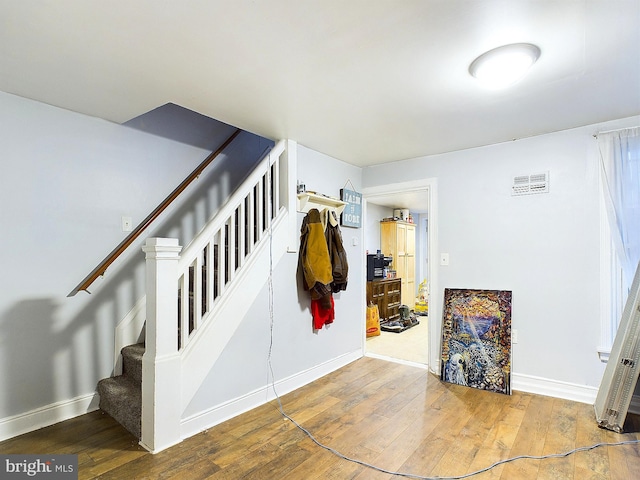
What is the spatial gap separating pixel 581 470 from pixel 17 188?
382cm

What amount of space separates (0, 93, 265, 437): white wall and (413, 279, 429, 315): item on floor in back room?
19.0ft

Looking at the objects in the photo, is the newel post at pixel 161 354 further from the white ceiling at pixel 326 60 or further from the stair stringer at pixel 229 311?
the white ceiling at pixel 326 60

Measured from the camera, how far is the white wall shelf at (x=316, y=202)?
3133 mm

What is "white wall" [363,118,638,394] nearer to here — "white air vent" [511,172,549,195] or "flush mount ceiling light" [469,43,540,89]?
"white air vent" [511,172,549,195]

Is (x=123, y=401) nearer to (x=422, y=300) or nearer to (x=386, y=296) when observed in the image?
(x=386, y=296)

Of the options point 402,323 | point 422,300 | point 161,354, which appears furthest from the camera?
point 422,300

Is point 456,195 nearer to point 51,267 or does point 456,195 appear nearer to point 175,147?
point 175,147

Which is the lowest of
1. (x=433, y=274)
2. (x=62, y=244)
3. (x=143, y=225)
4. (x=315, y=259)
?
(x=433, y=274)

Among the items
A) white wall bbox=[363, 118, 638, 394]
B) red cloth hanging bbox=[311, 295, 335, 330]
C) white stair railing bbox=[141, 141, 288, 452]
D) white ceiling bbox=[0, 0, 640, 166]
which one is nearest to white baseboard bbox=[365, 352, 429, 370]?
white wall bbox=[363, 118, 638, 394]

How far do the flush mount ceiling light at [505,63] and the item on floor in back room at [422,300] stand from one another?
229 inches

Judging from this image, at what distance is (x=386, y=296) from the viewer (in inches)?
233

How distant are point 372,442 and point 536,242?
84.9 inches
